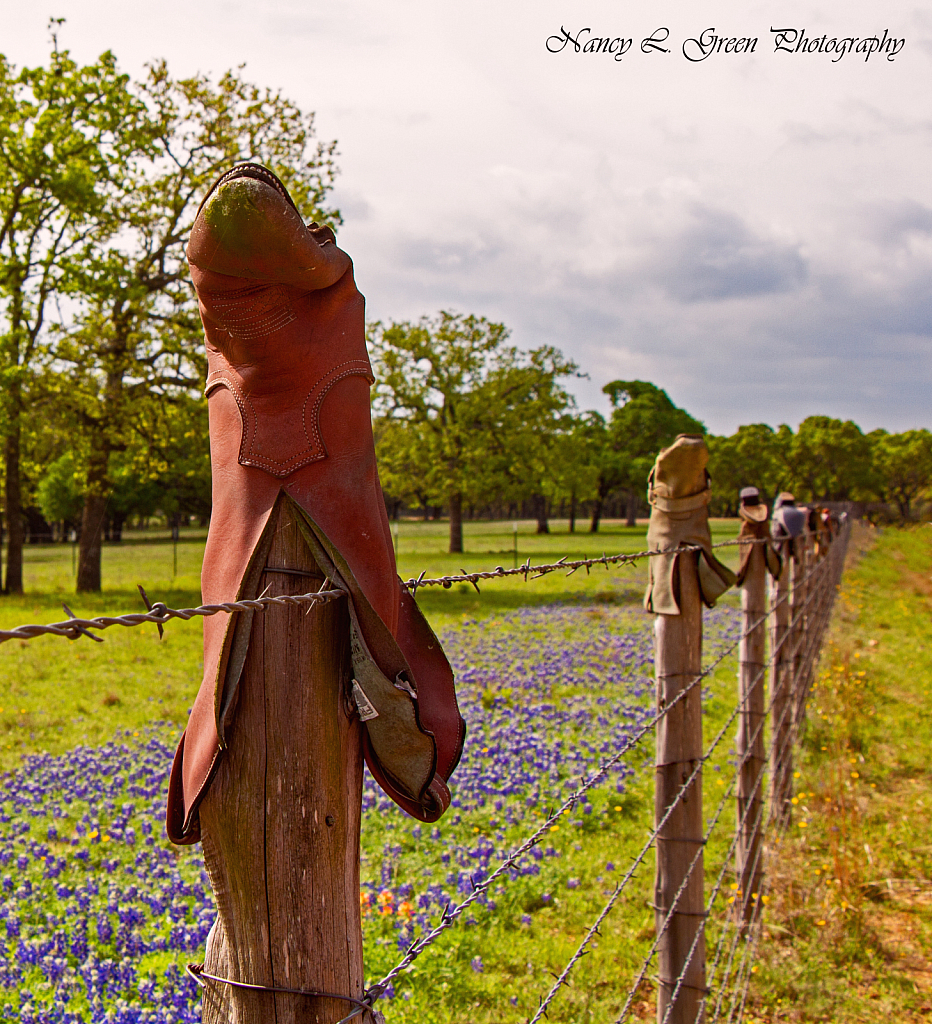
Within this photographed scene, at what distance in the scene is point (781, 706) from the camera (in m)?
5.55

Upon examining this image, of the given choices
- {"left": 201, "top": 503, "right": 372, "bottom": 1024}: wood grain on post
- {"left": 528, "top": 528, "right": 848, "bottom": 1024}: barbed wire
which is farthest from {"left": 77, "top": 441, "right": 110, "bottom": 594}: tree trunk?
{"left": 201, "top": 503, "right": 372, "bottom": 1024}: wood grain on post

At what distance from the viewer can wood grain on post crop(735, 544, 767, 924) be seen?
4.21 metres

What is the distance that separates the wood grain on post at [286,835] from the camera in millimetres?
1091

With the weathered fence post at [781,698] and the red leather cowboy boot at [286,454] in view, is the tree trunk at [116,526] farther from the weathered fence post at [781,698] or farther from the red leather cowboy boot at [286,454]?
the red leather cowboy boot at [286,454]

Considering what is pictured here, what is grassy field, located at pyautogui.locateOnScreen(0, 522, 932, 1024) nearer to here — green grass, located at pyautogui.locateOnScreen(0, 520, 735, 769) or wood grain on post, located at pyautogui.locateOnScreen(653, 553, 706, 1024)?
green grass, located at pyautogui.locateOnScreen(0, 520, 735, 769)

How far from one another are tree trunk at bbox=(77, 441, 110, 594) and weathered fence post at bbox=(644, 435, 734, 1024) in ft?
63.8

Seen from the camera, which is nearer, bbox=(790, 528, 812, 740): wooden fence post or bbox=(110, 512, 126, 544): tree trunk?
bbox=(790, 528, 812, 740): wooden fence post

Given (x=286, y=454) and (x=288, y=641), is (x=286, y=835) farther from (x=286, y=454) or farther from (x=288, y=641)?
(x=286, y=454)

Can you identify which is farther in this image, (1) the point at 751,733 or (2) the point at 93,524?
(2) the point at 93,524

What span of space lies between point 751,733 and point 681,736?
63.4 inches

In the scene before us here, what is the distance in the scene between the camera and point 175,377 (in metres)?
20.2

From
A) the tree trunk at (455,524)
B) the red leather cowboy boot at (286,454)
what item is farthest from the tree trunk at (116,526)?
the red leather cowboy boot at (286,454)

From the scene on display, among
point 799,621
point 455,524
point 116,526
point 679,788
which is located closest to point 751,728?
point 679,788

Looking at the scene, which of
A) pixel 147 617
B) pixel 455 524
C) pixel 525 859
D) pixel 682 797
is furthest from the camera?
pixel 455 524
